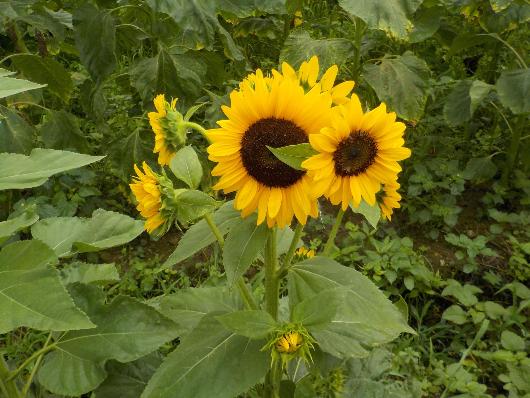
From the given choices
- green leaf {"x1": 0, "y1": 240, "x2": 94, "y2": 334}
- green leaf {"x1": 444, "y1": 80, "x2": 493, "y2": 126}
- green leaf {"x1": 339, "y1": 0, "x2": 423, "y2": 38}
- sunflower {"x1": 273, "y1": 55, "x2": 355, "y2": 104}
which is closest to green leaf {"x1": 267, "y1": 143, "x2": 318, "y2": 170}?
sunflower {"x1": 273, "y1": 55, "x2": 355, "y2": 104}

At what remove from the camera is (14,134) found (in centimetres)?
208

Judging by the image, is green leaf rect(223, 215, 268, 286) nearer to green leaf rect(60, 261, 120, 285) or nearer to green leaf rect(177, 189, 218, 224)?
green leaf rect(177, 189, 218, 224)

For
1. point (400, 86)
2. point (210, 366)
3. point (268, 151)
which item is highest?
point (268, 151)

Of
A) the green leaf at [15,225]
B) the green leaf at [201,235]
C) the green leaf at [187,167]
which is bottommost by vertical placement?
the green leaf at [201,235]

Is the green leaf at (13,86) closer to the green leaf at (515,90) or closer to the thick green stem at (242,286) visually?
the thick green stem at (242,286)

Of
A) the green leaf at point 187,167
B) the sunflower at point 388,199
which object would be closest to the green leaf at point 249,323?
the green leaf at point 187,167

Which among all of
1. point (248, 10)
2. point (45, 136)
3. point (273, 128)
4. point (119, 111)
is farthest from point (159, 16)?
point (273, 128)

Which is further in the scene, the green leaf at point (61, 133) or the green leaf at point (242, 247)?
the green leaf at point (61, 133)

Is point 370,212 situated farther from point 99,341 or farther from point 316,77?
point 99,341

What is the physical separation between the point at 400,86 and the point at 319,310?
1513 mm

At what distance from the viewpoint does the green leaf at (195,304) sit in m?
1.15

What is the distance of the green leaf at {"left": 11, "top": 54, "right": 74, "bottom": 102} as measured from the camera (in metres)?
2.24

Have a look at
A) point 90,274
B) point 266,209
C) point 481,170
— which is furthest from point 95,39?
point 481,170

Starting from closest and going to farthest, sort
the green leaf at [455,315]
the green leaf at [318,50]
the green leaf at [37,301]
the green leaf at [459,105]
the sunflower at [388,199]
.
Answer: the green leaf at [37,301], the sunflower at [388,199], the green leaf at [455,315], the green leaf at [318,50], the green leaf at [459,105]
